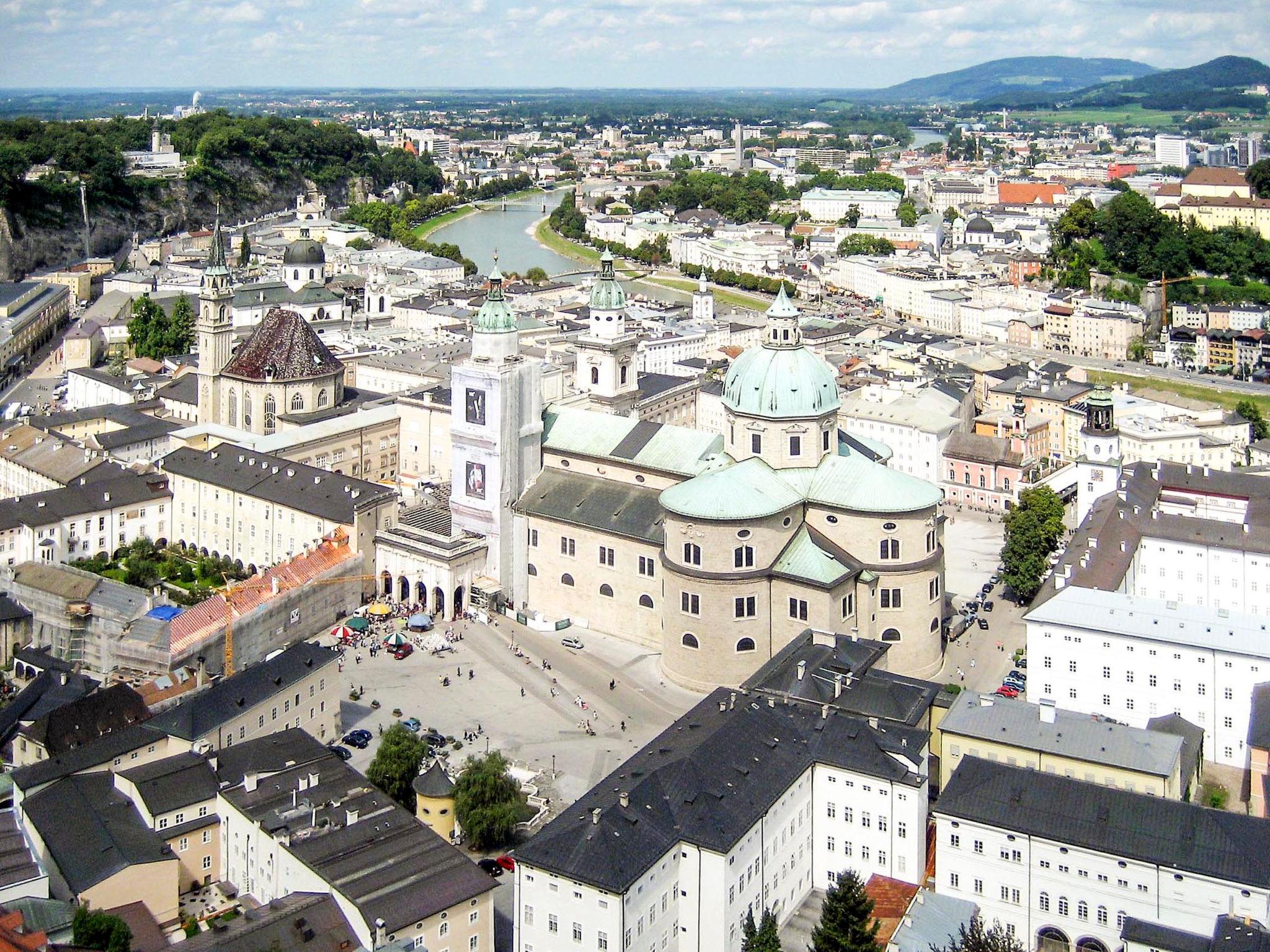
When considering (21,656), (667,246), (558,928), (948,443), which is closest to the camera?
(558,928)

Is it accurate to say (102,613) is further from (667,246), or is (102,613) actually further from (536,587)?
(667,246)

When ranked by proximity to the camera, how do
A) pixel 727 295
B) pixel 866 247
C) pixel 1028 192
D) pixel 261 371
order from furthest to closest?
1. pixel 1028 192
2. pixel 866 247
3. pixel 727 295
4. pixel 261 371

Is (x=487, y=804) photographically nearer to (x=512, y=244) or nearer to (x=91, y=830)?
(x=91, y=830)

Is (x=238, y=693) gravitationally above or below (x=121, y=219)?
below

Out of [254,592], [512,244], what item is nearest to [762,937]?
[254,592]

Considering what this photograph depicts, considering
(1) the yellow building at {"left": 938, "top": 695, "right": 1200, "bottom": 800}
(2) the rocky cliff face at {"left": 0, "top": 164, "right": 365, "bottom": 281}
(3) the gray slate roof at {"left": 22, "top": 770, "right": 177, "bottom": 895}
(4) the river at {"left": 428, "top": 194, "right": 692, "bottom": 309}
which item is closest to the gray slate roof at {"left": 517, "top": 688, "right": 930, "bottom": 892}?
(1) the yellow building at {"left": 938, "top": 695, "right": 1200, "bottom": 800}

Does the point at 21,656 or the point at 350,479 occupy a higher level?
the point at 350,479

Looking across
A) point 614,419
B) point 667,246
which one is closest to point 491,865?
point 614,419
